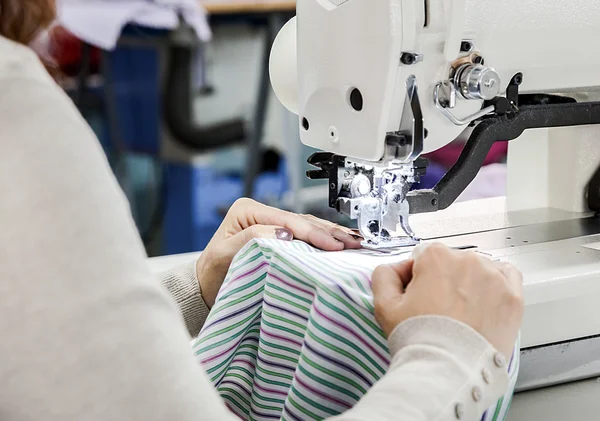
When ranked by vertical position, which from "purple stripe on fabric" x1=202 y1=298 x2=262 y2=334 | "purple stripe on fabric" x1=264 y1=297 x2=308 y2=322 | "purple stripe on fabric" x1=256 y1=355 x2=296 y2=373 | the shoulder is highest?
the shoulder

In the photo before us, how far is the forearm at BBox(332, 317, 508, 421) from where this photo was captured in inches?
29.0

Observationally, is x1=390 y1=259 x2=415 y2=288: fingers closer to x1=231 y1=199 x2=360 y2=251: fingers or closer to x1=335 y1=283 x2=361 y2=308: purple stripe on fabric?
x1=335 y1=283 x2=361 y2=308: purple stripe on fabric

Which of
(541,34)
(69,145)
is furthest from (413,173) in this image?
(69,145)

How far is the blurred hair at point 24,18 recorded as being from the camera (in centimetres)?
71

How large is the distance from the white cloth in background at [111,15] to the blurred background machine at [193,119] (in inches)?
0.8

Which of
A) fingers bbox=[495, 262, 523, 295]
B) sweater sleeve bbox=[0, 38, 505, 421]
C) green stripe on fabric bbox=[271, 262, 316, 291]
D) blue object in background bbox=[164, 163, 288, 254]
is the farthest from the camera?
blue object in background bbox=[164, 163, 288, 254]

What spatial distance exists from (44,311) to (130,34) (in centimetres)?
278

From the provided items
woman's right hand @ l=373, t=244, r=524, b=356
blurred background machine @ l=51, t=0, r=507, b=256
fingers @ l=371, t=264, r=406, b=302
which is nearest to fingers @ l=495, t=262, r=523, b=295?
woman's right hand @ l=373, t=244, r=524, b=356

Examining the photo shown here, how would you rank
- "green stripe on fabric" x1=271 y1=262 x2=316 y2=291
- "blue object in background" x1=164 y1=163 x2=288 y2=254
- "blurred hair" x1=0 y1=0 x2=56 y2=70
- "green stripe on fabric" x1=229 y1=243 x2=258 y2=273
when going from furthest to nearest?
"blue object in background" x1=164 y1=163 x2=288 y2=254 → "green stripe on fabric" x1=229 y1=243 x2=258 y2=273 → "green stripe on fabric" x1=271 y1=262 x2=316 y2=291 → "blurred hair" x1=0 y1=0 x2=56 y2=70

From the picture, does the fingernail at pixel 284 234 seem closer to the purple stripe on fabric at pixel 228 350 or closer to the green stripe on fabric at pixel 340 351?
the purple stripe on fabric at pixel 228 350

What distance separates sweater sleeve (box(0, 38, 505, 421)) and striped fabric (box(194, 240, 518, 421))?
0.26 m

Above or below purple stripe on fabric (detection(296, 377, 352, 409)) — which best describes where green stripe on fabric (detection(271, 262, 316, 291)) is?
above

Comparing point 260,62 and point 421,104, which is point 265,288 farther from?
point 260,62

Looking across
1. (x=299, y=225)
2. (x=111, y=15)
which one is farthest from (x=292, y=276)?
(x=111, y=15)
